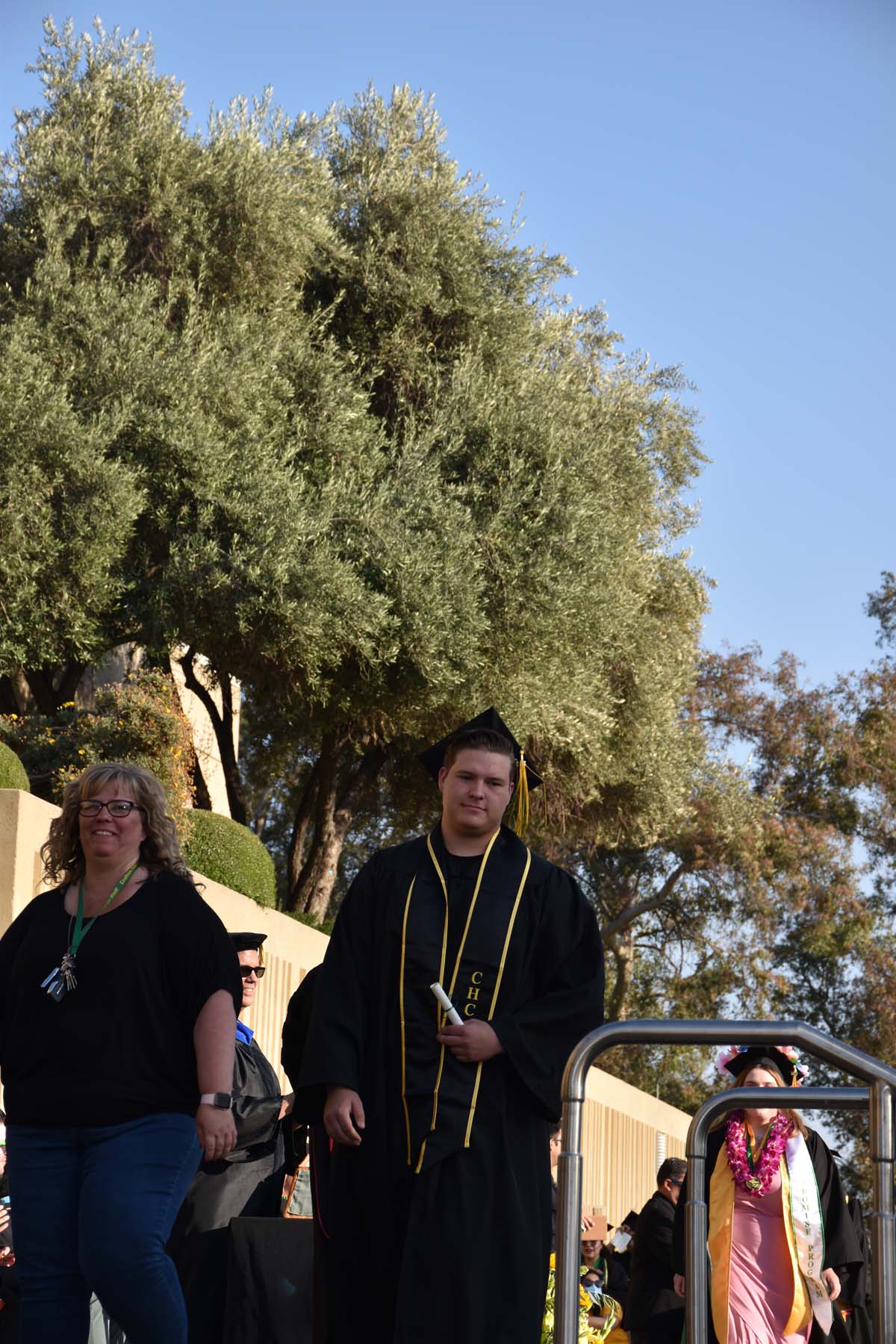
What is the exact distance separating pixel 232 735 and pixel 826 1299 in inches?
622

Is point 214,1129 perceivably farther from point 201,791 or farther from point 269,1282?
point 201,791

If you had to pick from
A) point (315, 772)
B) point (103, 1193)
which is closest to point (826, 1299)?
point (103, 1193)

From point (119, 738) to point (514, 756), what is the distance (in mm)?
11317

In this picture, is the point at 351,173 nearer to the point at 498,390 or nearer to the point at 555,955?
the point at 498,390

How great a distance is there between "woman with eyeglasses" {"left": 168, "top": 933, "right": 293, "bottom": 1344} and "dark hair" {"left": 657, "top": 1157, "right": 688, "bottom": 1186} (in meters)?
2.86

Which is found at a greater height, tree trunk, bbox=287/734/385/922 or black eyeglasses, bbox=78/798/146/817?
tree trunk, bbox=287/734/385/922

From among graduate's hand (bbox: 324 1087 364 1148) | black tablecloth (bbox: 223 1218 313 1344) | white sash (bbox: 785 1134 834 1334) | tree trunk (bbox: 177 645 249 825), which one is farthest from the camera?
tree trunk (bbox: 177 645 249 825)

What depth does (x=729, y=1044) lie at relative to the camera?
149 inches

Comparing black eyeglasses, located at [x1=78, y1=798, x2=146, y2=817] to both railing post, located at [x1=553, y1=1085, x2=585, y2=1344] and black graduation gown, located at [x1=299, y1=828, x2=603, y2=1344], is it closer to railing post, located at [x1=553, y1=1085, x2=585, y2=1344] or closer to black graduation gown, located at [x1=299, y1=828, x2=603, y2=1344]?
black graduation gown, located at [x1=299, y1=828, x2=603, y2=1344]

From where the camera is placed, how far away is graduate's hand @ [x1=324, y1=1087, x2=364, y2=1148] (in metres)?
4.41

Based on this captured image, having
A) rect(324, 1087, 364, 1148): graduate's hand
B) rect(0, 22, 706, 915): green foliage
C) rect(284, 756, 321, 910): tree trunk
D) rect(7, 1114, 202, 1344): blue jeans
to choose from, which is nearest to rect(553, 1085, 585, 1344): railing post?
rect(324, 1087, 364, 1148): graduate's hand

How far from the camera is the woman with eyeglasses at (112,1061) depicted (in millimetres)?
4379

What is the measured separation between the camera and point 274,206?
1817cm

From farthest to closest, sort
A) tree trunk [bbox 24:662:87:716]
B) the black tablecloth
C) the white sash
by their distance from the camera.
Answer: tree trunk [bbox 24:662:87:716] < the white sash < the black tablecloth
